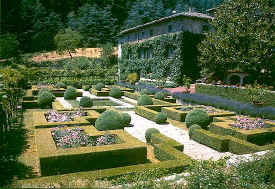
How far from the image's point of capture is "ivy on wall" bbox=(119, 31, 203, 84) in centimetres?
3195

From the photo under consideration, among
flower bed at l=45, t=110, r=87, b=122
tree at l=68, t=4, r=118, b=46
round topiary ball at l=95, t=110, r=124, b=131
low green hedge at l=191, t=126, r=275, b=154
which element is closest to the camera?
low green hedge at l=191, t=126, r=275, b=154

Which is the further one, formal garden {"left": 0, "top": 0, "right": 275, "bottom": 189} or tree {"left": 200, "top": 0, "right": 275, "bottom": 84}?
tree {"left": 200, "top": 0, "right": 275, "bottom": 84}

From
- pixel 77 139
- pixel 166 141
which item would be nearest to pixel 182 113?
pixel 166 141

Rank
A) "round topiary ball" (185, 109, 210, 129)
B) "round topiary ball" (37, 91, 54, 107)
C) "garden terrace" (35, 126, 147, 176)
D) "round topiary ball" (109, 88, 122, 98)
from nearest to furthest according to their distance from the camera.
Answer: "garden terrace" (35, 126, 147, 176), "round topiary ball" (185, 109, 210, 129), "round topiary ball" (37, 91, 54, 107), "round topiary ball" (109, 88, 122, 98)

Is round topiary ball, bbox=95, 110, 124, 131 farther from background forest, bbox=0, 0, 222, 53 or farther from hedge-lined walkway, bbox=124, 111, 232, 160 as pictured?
background forest, bbox=0, 0, 222, 53

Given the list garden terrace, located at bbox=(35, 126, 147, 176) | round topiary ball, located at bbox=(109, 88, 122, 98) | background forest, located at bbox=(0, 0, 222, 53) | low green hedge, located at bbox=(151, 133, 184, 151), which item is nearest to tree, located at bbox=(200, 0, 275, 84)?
round topiary ball, located at bbox=(109, 88, 122, 98)

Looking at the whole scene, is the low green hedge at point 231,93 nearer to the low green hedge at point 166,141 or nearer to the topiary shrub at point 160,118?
the topiary shrub at point 160,118

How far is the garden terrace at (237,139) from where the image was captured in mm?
10481

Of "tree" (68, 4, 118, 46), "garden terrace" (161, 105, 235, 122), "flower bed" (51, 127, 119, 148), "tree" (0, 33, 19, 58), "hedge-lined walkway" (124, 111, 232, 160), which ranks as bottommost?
"hedge-lined walkway" (124, 111, 232, 160)

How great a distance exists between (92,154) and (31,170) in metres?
2.10

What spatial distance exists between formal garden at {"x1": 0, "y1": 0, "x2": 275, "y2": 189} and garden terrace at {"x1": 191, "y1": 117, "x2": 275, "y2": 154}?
4 cm

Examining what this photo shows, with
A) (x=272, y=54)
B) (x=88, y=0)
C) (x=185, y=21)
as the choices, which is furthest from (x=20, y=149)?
(x=88, y=0)

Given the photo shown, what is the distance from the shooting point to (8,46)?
5372 centimetres

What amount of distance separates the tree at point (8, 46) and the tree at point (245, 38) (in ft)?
143
